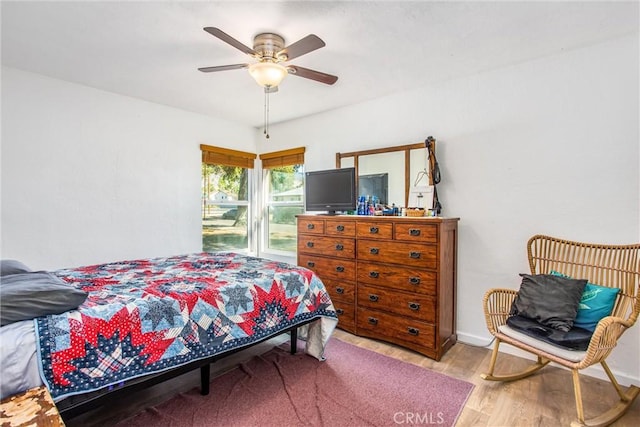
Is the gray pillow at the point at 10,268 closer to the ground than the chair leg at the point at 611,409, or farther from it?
farther from it

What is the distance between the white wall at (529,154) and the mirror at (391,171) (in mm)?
127

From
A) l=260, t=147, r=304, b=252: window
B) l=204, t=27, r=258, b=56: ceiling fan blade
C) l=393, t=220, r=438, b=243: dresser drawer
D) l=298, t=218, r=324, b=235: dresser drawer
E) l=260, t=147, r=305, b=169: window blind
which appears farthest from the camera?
l=260, t=147, r=304, b=252: window

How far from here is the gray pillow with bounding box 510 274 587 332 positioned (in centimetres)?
200

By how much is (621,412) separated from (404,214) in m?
1.91

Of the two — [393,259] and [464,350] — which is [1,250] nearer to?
[393,259]

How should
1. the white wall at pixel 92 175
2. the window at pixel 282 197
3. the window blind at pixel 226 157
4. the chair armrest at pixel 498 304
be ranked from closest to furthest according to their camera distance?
the chair armrest at pixel 498 304, the white wall at pixel 92 175, the window blind at pixel 226 157, the window at pixel 282 197

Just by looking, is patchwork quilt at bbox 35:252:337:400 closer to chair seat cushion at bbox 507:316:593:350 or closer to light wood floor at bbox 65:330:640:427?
light wood floor at bbox 65:330:640:427

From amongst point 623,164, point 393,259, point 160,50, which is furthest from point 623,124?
point 160,50

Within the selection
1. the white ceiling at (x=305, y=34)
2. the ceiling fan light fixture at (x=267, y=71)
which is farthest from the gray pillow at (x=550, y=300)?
the ceiling fan light fixture at (x=267, y=71)

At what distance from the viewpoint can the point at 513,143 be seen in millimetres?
2625

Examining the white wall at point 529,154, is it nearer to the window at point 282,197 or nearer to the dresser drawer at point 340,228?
the dresser drawer at point 340,228

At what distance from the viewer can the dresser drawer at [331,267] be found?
3.05 metres

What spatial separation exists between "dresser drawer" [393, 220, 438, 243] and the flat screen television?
26.6 inches

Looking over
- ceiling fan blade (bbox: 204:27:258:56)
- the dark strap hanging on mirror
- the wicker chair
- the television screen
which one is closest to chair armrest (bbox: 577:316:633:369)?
the wicker chair
